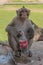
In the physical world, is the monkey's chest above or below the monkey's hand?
above

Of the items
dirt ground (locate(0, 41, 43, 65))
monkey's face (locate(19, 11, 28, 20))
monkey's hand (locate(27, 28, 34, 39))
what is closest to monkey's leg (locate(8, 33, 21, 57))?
dirt ground (locate(0, 41, 43, 65))

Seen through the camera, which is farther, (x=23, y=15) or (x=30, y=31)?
(x=30, y=31)

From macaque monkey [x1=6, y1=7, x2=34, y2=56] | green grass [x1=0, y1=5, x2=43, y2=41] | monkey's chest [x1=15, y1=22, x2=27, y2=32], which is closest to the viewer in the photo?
macaque monkey [x1=6, y1=7, x2=34, y2=56]

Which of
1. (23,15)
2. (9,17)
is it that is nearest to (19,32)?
(23,15)

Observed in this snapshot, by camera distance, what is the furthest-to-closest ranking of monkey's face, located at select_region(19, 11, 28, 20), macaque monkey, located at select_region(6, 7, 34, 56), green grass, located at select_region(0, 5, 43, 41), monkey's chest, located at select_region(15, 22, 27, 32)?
green grass, located at select_region(0, 5, 43, 41) < monkey's chest, located at select_region(15, 22, 27, 32) < macaque monkey, located at select_region(6, 7, 34, 56) < monkey's face, located at select_region(19, 11, 28, 20)

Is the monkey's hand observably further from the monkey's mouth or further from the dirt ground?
the dirt ground

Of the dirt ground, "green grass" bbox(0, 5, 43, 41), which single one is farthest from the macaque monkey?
"green grass" bbox(0, 5, 43, 41)

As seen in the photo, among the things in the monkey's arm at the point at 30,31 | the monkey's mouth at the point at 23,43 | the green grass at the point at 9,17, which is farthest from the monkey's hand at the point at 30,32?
the green grass at the point at 9,17

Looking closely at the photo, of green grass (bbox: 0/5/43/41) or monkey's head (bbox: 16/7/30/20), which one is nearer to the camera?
monkey's head (bbox: 16/7/30/20)

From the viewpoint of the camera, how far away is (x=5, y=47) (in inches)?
299

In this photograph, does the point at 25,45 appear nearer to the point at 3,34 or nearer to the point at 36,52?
the point at 36,52

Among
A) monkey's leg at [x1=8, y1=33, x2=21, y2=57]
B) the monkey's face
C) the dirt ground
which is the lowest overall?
the dirt ground

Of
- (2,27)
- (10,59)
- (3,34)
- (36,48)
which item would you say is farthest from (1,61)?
(2,27)

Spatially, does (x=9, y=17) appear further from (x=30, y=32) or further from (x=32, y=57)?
(x=30, y=32)
